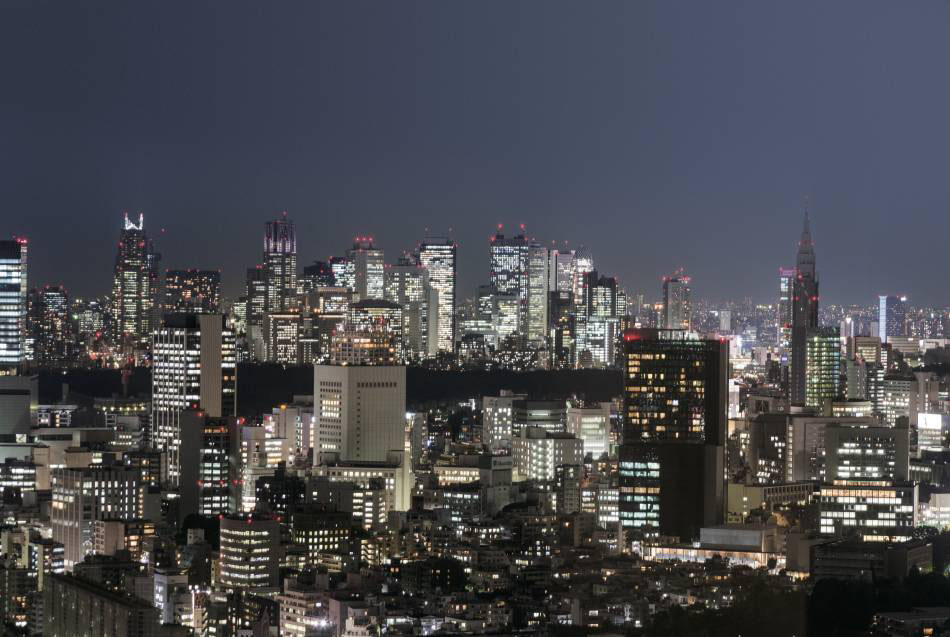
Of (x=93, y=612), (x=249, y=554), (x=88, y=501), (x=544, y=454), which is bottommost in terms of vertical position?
(x=93, y=612)

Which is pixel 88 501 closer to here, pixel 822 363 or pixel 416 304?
pixel 822 363

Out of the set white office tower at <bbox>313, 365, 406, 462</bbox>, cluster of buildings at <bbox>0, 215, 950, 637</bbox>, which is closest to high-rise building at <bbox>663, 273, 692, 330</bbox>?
cluster of buildings at <bbox>0, 215, 950, 637</bbox>

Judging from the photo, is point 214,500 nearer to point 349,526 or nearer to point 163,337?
point 349,526

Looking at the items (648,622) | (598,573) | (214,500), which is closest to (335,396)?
(214,500)

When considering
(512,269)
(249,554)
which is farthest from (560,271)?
(249,554)

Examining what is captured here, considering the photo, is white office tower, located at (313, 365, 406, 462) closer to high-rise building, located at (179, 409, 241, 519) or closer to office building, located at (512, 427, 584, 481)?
high-rise building, located at (179, 409, 241, 519)
